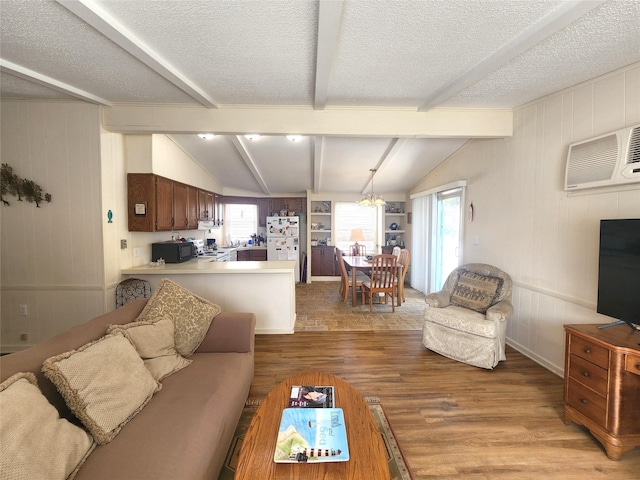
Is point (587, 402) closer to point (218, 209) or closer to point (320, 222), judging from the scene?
point (320, 222)

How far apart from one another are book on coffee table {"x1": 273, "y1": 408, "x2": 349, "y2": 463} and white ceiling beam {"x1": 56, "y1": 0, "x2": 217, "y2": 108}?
2.53 metres

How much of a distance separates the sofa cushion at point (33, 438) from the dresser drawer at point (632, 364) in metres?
2.89

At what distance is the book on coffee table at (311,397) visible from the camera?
1.48 metres

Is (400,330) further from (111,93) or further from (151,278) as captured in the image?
(111,93)

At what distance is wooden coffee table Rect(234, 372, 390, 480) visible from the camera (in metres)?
1.07

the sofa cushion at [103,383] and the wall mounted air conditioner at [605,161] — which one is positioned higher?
the wall mounted air conditioner at [605,161]

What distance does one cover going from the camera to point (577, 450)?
1.72 metres

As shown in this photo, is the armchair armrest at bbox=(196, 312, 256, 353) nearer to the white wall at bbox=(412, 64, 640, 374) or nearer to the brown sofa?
the brown sofa

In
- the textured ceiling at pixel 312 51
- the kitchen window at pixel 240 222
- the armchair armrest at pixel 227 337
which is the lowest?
the armchair armrest at pixel 227 337

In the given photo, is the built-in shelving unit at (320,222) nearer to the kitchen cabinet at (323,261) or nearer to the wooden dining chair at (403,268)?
the kitchen cabinet at (323,261)

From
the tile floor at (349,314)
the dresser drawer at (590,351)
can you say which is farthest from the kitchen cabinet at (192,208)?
the dresser drawer at (590,351)

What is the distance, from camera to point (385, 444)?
1745mm

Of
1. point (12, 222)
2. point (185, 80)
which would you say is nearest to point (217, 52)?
point (185, 80)

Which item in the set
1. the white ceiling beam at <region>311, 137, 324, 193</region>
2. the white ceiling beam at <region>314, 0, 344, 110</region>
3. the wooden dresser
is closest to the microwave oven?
the white ceiling beam at <region>311, 137, 324, 193</region>
